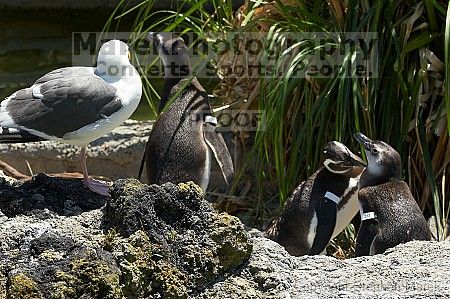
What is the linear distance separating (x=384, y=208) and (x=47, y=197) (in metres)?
1.92

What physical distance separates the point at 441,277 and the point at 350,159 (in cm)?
252

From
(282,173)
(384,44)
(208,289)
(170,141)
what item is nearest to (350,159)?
(282,173)

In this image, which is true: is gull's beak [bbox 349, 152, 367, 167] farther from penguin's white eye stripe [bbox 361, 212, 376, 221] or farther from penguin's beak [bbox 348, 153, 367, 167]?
penguin's white eye stripe [bbox 361, 212, 376, 221]

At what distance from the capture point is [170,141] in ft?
18.1

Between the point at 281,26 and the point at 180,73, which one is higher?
the point at 281,26

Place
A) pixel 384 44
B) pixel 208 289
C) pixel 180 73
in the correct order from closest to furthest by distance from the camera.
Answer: pixel 208 289
pixel 384 44
pixel 180 73

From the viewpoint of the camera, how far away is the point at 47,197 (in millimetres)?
3051

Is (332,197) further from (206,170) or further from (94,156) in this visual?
(94,156)

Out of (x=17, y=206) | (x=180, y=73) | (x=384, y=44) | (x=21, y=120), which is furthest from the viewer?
(x=180, y=73)

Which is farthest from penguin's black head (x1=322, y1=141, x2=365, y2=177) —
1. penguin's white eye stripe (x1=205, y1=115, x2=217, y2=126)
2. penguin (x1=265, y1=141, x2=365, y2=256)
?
penguin's white eye stripe (x1=205, y1=115, x2=217, y2=126)

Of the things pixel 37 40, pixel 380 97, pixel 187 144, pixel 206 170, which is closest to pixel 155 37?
pixel 187 144

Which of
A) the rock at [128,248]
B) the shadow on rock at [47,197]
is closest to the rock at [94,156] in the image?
the shadow on rock at [47,197]

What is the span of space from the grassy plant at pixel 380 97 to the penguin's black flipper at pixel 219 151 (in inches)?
7.4

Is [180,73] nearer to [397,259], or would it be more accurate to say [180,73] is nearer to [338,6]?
[338,6]
